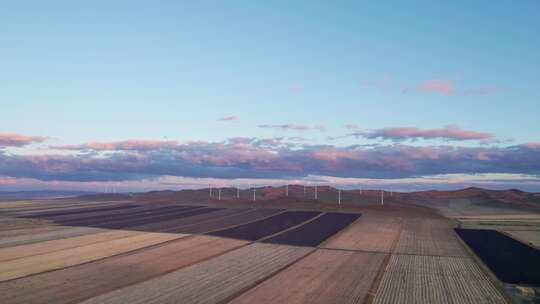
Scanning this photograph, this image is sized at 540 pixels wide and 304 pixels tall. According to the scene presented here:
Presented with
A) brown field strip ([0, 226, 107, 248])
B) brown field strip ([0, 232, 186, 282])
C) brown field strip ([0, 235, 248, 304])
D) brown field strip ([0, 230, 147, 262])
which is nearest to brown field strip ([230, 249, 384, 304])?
brown field strip ([0, 235, 248, 304])

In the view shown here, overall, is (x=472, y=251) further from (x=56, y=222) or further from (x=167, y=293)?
(x=56, y=222)

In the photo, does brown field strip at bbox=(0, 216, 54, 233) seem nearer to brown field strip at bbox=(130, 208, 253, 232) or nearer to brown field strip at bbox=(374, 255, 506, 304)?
brown field strip at bbox=(130, 208, 253, 232)

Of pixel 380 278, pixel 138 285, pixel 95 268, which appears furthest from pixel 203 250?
pixel 380 278

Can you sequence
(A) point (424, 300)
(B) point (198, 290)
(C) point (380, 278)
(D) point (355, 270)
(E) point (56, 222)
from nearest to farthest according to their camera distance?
1. (A) point (424, 300)
2. (B) point (198, 290)
3. (C) point (380, 278)
4. (D) point (355, 270)
5. (E) point (56, 222)

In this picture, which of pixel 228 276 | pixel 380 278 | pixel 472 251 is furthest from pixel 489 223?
pixel 228 276

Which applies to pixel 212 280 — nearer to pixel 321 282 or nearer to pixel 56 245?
pixel 321 282

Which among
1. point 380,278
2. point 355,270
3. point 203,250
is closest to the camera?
point 380,278

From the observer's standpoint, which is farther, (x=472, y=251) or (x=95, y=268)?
(x=472, y=251)
